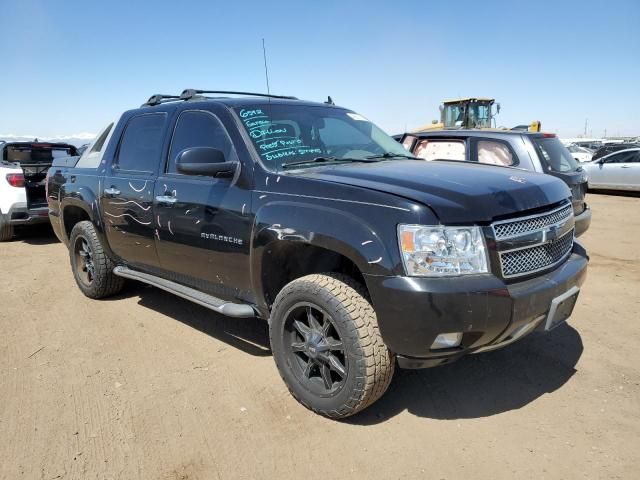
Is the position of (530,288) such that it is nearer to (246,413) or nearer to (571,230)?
(571,230)

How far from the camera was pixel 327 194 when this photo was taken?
2850mm

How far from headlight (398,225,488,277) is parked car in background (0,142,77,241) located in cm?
773

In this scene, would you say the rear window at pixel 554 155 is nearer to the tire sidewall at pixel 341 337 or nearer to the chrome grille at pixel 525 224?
the chrome grille at pixel 525 224

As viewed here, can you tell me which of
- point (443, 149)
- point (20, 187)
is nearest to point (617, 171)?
point (443, 149)

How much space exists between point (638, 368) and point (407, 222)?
229 cm

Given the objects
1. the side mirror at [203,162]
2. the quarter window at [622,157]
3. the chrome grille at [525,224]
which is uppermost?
the side mirror at [203,162]

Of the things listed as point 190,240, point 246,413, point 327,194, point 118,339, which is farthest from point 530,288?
point 118,339

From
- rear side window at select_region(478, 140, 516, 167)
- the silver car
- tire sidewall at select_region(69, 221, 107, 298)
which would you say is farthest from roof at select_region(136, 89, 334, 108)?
the silver car

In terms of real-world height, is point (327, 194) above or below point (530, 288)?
above

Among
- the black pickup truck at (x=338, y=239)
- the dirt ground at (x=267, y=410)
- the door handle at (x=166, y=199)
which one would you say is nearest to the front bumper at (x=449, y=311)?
the black pickup truck at (x=338, y=239)

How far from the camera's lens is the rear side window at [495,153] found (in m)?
6.42

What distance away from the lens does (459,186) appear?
276cm

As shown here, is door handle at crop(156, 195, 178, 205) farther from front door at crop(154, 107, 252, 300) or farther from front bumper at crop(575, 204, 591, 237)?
front bumper at crop(575, 204, 591, 237)

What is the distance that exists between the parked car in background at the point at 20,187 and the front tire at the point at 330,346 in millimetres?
6932
